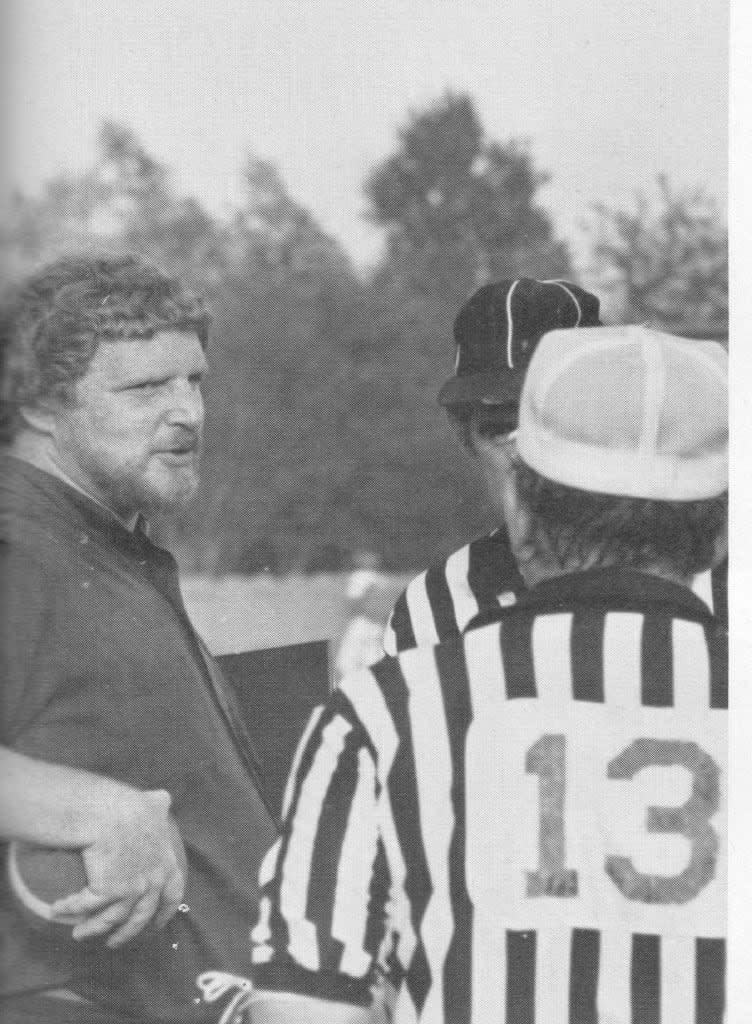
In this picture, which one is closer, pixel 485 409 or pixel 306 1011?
pixel 306 1011

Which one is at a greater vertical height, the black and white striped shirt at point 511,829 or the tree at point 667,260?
the tree at point 667,260

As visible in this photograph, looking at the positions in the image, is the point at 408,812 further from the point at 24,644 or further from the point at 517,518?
the point at 24,644

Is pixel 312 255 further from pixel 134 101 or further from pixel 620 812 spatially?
pixel 620 812

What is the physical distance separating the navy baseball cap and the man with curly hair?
1.01ft

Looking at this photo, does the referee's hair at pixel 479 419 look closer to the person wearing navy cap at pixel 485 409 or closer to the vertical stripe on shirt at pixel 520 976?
the person wearing navy cap at pixel 485 409

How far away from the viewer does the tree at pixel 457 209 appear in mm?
1560

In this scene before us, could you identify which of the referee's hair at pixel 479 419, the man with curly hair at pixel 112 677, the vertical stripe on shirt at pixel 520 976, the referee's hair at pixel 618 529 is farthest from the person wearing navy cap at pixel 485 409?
the vertical stripe on shirt at pixel 520 976

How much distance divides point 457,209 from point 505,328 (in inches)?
6.7

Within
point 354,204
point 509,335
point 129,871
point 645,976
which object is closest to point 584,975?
point 645,976

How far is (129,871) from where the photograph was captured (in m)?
1.34

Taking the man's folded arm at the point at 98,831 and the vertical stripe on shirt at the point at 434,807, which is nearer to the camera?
the vertical stripe on shirt at the point at 434,807

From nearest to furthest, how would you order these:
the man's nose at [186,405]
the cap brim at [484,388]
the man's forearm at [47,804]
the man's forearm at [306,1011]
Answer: the man's forearm at [306,1011] < the man's forearm at [47,804] < the man's nose at [186,405] < the cap brim at [484,388]

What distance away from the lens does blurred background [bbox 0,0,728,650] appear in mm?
1452
